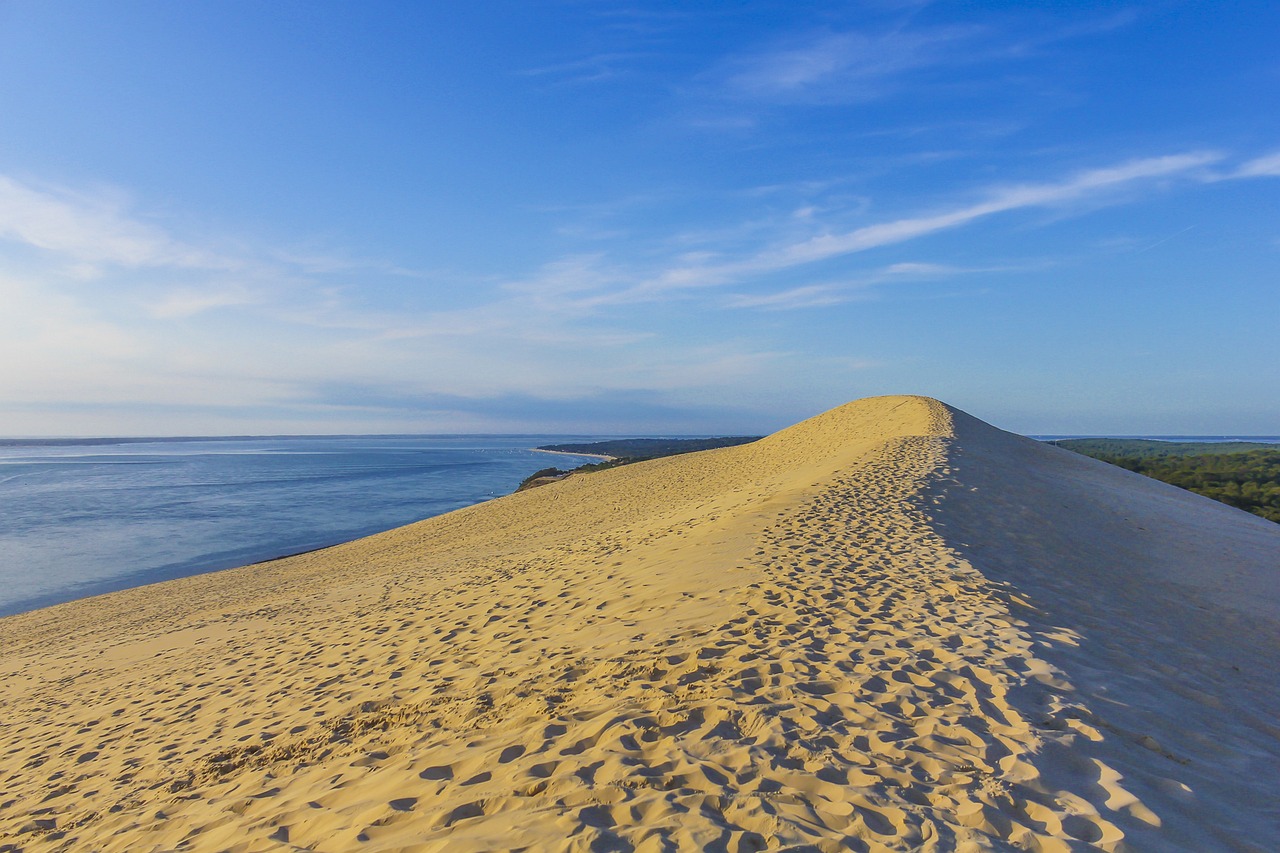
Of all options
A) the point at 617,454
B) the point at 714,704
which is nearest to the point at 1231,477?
the point at 714,704

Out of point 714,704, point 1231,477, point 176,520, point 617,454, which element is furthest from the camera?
point 617,454

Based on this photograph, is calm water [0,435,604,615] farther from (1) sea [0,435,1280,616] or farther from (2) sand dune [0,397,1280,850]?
(2) sand dune [0,397,1280,850]

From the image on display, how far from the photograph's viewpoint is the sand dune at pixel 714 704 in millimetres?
3426

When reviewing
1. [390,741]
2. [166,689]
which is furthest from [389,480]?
[390,741]

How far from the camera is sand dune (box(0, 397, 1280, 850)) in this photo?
3426 millimetres

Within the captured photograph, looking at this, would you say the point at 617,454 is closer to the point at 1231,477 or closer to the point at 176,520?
the point at 176,520

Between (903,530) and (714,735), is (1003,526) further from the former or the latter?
(714,735)

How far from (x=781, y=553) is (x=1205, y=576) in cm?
775

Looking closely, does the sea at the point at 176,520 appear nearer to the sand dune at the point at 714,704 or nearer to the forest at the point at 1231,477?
the sand dune at the point at 714,704

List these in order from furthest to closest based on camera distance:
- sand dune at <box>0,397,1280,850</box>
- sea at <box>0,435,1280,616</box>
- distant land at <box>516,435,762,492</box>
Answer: distant land at <box>516,435,762,492</box> < sea at <box>0,435,1280,616</box> < sand dune at <box>0,397,1280,850</box>

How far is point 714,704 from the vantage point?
14.9ft

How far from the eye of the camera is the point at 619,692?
4.95 meters

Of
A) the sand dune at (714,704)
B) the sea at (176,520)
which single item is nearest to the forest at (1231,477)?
the sand dune at (714,704)

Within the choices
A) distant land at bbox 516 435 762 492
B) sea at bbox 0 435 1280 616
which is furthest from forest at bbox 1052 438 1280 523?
sea at bbox 0 435 1280 616
